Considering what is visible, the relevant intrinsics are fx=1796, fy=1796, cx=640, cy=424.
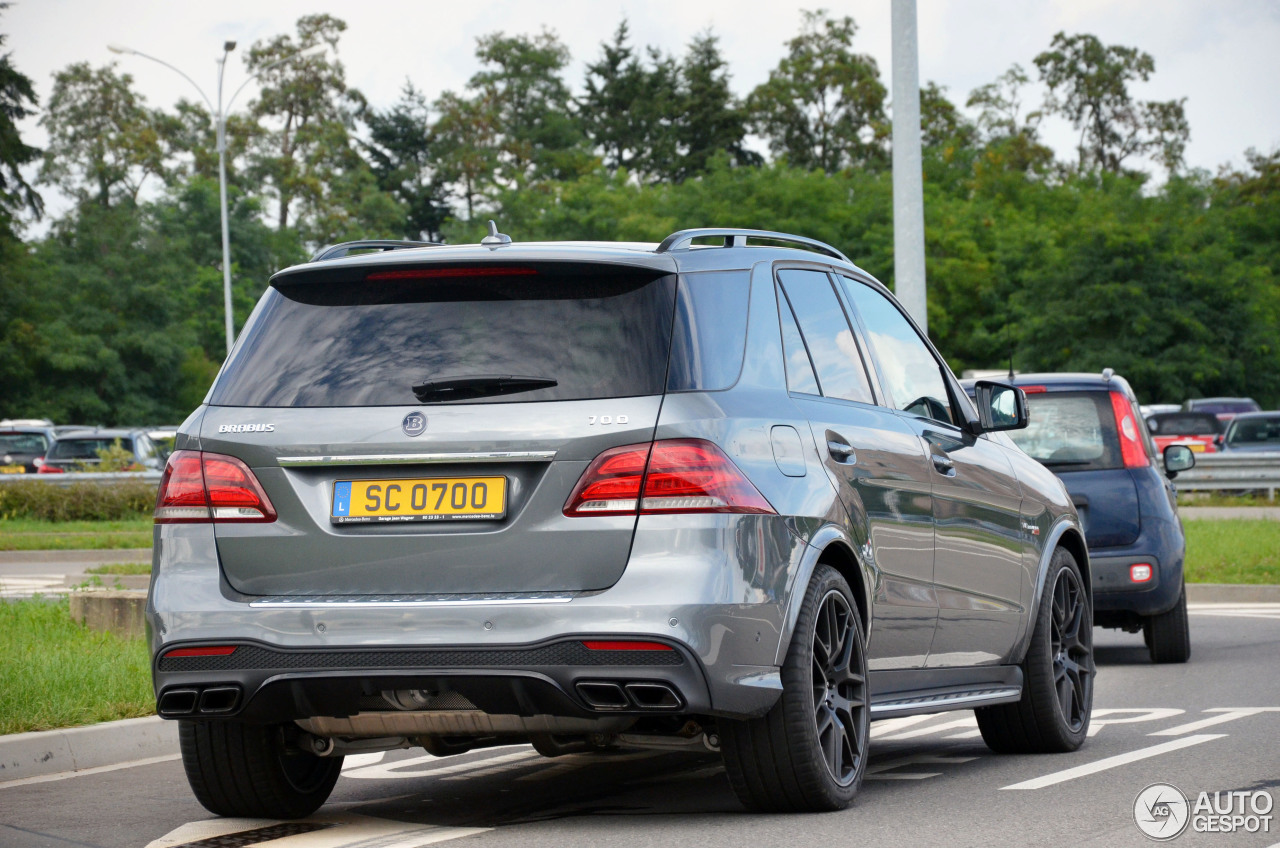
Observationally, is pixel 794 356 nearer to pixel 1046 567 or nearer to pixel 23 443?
pixel 1046 567

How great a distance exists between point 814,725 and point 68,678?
4739mm

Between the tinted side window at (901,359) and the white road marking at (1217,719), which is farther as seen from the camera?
the white road marking at (1217,719)

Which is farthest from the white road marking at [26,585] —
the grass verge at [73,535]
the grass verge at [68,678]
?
the grass verge at [68,678]

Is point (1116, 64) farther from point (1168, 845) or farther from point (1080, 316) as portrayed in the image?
point (1168, 845)

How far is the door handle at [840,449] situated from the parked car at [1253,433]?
32044mm

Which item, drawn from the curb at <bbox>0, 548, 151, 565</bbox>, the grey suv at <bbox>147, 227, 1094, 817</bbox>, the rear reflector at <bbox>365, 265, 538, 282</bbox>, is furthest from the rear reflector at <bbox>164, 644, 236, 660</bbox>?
the curb at <bbox>0, 548, 151, 565</bbox>

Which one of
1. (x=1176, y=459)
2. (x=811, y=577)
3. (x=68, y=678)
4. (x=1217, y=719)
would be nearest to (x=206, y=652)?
(x=811, y=577)

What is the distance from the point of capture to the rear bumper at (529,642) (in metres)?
4.93

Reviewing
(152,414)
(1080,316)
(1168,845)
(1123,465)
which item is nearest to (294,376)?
(1168,845)

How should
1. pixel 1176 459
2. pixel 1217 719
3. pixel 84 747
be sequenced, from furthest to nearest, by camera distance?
pixel 1176 459
pixel 1217 719
pixel 84 747

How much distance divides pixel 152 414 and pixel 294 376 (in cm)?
6058

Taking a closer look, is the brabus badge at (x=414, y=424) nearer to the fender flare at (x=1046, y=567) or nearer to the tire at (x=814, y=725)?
the tire at (x=814, y=725)

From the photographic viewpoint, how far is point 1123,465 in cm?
1136

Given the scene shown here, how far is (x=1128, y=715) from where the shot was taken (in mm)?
8789
